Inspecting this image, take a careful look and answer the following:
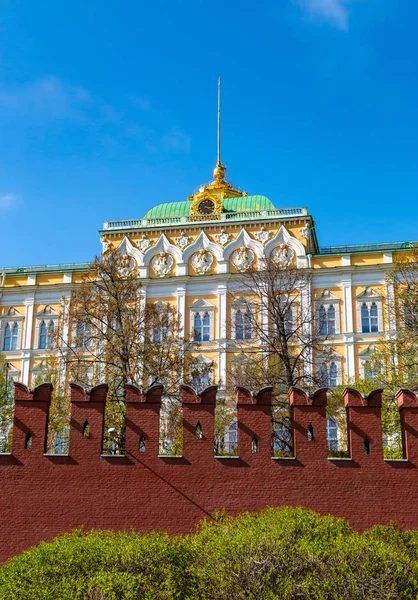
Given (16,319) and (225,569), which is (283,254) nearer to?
(16,319)

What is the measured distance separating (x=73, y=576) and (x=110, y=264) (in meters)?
20.6

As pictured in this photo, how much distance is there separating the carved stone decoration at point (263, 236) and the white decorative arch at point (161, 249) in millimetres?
4879

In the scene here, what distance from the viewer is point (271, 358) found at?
3625 centimetres

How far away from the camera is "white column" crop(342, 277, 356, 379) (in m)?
44.6

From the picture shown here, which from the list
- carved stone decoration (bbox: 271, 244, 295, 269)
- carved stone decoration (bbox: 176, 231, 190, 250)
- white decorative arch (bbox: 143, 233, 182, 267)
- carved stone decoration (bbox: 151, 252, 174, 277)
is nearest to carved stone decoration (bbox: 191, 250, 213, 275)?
carved stone decoration (bbox: 176, 231, 190, 250)

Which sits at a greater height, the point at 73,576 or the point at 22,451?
the point at 22,451

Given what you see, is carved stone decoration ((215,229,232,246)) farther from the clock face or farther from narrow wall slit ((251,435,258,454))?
narrow wall slit ((251,435,258,454))

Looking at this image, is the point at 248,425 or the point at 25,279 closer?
the point at 248,425

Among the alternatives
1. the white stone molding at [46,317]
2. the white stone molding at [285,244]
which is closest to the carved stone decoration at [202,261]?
the white stone molding at [285,244]

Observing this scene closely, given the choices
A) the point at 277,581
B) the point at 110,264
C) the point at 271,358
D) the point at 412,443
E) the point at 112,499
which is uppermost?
the point at 110,264

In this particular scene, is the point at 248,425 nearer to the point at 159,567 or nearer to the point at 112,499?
the point at 112,499

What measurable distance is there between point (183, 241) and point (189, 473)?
107 ft

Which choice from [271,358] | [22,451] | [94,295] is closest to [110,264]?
[94,295]

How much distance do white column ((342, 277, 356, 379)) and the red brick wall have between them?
26.7 metres
